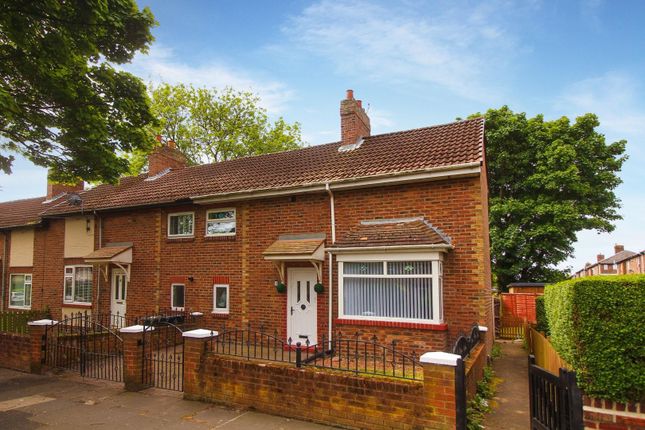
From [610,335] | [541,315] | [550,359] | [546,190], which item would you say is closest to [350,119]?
[550,359]

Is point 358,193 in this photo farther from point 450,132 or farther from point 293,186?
point 450,132

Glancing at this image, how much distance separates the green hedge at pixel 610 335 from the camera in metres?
4.98

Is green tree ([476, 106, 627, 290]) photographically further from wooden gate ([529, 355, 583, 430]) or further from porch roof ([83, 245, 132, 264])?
wooden gate ([529, 355, 583, 430])

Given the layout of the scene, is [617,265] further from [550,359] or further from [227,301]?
[227,301]

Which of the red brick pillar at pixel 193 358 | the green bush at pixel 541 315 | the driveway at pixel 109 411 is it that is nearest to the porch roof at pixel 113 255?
the driveway at pixel 109 411

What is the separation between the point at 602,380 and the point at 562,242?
64.4 ft

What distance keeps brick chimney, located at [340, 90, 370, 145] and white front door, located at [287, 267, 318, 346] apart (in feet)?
16.8

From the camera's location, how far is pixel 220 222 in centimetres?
1359

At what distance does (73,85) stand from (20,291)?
47.6ft

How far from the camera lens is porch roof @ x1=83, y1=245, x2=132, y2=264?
1467 centimetres

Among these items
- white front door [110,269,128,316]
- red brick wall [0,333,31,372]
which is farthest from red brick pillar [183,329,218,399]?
white front door [110,269,128,316]

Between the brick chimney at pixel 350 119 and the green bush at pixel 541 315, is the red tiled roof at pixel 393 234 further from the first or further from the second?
the green bush at pixel 541 315

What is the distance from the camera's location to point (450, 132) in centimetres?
1242

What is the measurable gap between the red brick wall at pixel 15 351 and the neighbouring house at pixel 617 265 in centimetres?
2416
